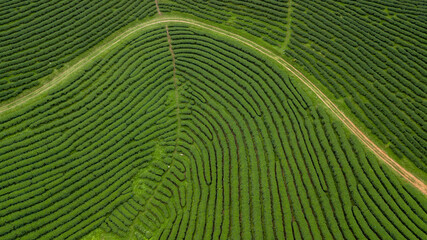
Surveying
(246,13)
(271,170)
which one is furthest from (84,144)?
(246,13)

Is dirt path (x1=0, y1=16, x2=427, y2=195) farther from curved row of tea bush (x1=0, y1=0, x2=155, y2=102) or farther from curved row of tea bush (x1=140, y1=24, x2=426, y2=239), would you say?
curved row of tea bush (x1=140, y1=24, x2=426, y2=239)

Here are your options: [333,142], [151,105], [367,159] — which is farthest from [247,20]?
[367,159]

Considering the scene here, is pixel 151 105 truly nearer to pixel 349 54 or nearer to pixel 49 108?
pixel 49 108

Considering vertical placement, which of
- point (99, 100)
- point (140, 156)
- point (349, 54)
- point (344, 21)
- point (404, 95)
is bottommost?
point (140, 156)

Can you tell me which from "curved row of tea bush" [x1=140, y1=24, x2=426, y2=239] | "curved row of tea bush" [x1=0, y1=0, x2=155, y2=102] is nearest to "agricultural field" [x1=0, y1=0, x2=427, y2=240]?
"curved row of tea bush" [x1=140, y1=24, x2=426, y2=239]

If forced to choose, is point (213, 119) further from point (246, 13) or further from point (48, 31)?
point (48, 31)

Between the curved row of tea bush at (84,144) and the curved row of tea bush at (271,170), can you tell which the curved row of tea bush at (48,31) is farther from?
the curved row of tea bush at (271,170)
